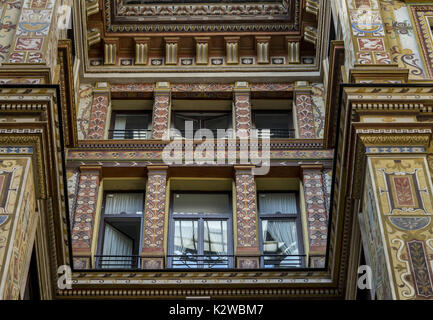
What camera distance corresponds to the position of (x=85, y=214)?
14508 millimetres

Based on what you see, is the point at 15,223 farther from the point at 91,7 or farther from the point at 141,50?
the point at 141,50

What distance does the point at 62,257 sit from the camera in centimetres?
1148

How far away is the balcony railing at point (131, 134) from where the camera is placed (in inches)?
662

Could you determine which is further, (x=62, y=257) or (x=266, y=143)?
(x=266, y=143)

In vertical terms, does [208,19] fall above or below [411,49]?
above

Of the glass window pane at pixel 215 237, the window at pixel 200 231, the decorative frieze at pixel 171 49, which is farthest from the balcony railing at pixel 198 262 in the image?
the decorative frieze at pixel 171 49

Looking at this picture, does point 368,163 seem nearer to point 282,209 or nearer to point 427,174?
point 427,174

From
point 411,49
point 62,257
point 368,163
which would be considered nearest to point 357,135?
point 368,163

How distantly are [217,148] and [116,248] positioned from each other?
305 centimetres

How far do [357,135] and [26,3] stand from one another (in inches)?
247

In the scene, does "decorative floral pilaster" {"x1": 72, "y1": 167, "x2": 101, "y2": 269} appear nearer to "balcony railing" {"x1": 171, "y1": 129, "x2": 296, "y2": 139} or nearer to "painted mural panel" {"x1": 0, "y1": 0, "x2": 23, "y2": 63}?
"balcony railing" {"x1": 171, "y1": 129, "x2": 296, "y2": 139}

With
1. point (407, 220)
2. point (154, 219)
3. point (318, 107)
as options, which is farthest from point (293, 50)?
point (407, 220)

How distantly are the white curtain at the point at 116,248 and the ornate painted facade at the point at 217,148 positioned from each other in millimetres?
32

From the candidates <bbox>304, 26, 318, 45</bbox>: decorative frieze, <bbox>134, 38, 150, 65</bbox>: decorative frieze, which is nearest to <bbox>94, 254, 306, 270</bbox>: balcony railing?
<bbox>134, 38, 150, 65</bbox>: decorative frieze
